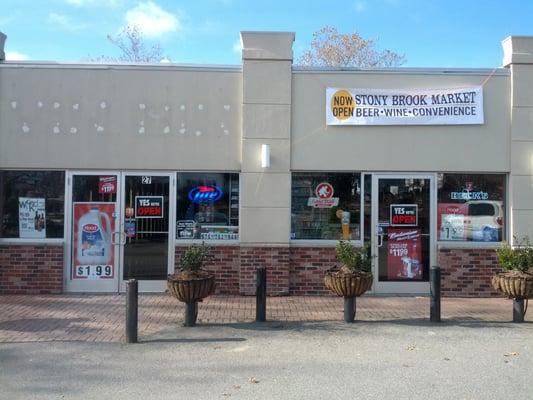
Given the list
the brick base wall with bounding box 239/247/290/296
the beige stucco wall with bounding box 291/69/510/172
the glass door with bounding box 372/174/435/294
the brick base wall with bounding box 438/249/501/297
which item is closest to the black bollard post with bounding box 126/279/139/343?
the brick base wall with bounding box 239/247/290/296

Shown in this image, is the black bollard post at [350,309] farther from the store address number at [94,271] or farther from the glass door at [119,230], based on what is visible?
the store address number at [94,271]

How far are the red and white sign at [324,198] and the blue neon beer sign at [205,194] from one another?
5.71 feet

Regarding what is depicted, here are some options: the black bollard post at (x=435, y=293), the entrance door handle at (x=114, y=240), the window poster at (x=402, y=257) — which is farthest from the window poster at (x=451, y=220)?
the entrance door handle at (x=114, y=240)

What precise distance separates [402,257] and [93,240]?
231 inches

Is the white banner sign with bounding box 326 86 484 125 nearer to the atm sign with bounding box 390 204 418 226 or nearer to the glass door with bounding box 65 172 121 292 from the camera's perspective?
the atm sign with bounding box 390 204 418 226

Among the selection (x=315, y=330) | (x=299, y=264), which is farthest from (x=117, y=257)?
(x=315, y=330)

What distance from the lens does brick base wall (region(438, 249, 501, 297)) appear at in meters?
10.9

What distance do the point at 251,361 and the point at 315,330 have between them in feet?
5.56

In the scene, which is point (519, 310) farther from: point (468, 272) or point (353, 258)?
point (353, 258)

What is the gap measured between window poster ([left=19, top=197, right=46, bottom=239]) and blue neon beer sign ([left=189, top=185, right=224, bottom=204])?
9.26ft

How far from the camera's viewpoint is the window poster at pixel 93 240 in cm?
1096

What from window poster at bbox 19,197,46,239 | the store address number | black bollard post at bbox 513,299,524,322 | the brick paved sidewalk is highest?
window poster at bbox 19,197,46,239

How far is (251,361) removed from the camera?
21.4ft

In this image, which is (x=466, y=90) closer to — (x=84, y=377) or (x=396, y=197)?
(x=396, y=197)
